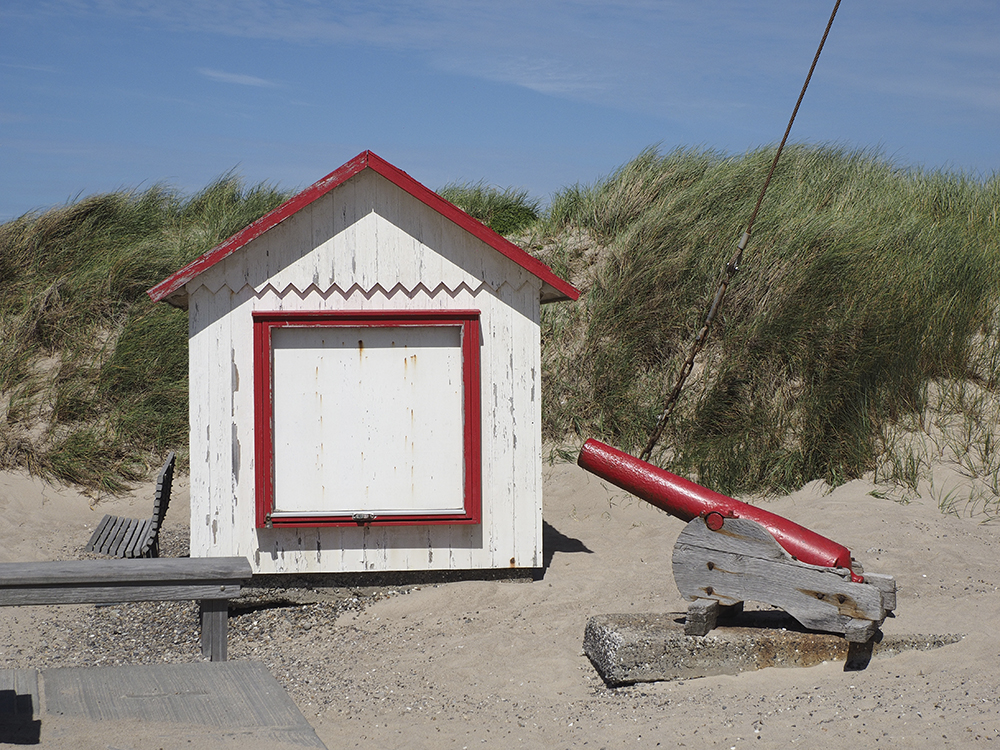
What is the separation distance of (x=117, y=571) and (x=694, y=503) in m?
3.50

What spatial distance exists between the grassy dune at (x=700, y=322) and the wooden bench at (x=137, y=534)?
8.76 feet

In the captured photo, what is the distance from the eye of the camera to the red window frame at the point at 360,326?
7.00 metres

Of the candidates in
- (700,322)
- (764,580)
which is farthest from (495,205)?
(764,580)

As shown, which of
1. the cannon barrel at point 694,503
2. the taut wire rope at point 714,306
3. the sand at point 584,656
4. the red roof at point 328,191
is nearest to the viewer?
the sand at point 584,656

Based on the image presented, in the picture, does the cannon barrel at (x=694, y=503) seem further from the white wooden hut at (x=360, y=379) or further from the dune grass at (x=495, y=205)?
the dune grass at (x=495, y=205)

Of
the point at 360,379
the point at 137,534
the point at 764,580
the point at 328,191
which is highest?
the point at 328,191

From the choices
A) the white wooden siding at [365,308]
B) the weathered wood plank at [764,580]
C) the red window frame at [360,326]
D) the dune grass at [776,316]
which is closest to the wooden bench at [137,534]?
the white wooden siding at [365,308]

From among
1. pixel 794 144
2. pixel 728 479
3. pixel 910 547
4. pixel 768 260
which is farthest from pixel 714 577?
pixel 794 144

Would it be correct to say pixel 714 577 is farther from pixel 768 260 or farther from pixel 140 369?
pixel 140 369

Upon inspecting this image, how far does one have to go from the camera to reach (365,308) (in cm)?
710

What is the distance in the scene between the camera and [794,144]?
15.3m

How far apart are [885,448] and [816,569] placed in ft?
14.8

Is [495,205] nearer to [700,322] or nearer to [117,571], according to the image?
[700,322]

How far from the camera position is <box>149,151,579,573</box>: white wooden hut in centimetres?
705
